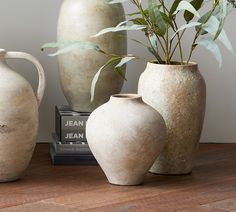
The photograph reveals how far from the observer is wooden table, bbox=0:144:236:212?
1.39 metres

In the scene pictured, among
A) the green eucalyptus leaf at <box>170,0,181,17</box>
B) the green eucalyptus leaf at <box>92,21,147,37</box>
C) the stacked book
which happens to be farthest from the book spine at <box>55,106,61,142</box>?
the green eucalyptus leaf at <box>170,0,181,17</box>

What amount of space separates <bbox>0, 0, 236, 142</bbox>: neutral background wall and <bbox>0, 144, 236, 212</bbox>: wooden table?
9.2 inches

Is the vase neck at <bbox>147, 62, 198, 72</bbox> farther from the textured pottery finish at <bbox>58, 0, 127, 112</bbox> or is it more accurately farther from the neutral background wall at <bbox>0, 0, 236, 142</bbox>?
the neutral background wall at <bbox>0, 0, 236, 142</bbox>

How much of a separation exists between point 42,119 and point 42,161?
0.21m

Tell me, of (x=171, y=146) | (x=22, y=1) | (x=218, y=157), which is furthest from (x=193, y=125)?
(x=22, y=1)

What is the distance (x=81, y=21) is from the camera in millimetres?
1677

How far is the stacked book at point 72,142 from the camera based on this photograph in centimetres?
171

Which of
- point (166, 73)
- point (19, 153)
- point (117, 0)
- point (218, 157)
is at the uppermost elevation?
point (117, 0)

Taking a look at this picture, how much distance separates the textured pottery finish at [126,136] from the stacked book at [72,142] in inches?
7.7

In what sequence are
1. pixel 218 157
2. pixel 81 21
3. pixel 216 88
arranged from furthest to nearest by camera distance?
pixel 216 88 → pixel 218 157 → pixel 81 21

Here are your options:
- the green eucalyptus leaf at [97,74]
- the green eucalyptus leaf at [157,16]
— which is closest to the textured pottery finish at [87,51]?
the green eucalyptus leaf at [97,74]

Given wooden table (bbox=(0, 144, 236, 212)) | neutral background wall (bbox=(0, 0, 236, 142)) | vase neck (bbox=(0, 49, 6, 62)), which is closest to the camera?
wooden table (bbox=(0, 144, 236, 212))

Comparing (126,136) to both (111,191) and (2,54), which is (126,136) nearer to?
(111,191)

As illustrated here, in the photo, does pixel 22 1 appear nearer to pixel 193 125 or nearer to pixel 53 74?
pixel 53 74
